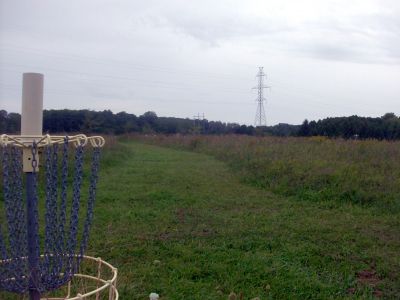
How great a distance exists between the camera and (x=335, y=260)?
429 cm

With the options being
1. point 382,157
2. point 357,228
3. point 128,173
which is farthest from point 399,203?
point 128,173

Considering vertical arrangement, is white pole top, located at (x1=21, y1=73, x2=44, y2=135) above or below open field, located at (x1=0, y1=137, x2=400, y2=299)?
above

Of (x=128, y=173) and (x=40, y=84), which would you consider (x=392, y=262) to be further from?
(x=128, y=173)

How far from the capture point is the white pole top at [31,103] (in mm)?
1933

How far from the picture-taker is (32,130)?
196 cm

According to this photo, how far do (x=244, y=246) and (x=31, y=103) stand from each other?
126 inches

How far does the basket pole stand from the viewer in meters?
1.93

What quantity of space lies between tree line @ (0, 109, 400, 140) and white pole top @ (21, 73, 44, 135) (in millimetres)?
2200

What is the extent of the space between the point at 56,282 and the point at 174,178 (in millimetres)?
7781

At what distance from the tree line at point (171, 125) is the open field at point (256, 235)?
1.62 m

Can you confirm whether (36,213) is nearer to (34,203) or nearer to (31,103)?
(34,203)

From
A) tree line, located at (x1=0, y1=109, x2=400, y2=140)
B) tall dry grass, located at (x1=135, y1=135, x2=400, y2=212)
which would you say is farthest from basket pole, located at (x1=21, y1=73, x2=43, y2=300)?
tall dry grass, located at (x1=135, y1=135, x2=400, y2=212)

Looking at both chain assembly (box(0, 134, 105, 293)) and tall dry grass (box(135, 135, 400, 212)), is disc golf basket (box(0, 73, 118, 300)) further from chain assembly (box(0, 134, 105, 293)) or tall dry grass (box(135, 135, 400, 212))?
tall dry grass (box(135, 135, 400, 212))

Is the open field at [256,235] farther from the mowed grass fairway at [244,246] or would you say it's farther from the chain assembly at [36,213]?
the chain assembly at [36,213]
